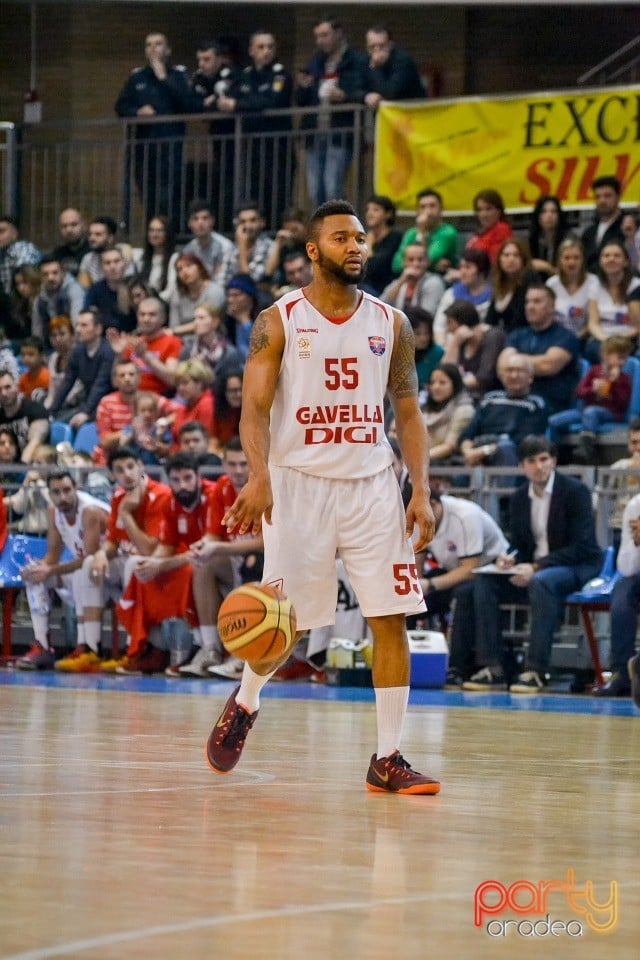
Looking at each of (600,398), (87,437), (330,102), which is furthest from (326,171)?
(600,398)

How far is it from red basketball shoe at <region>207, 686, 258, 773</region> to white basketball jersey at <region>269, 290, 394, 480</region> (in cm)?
98

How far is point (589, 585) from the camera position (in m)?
13.5

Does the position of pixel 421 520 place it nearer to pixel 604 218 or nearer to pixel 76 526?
pixel 76 526

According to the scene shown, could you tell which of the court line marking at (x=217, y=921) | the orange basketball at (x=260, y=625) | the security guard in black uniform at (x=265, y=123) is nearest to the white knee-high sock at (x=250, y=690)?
the orange basketball at (x=260, y=625)

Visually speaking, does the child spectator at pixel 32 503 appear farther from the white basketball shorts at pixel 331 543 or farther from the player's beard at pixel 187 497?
the white basketball shorts at pixel 331 543

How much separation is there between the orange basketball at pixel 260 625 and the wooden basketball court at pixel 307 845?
498 millimetres

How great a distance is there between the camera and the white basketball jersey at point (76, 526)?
51.3 ft

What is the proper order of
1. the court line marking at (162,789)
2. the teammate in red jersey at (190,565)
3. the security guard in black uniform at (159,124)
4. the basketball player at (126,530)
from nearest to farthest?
the court line marking at (162,789)
the teammate in red jersey at (190,565)
the basketball player at (126,530)
the security guard in black uniform at (159,124)

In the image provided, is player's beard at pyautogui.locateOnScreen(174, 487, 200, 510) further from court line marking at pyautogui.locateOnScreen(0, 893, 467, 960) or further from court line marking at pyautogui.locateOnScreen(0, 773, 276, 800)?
court line marking at pyautogui.locateOnScreen(0, 893, 467, 960)

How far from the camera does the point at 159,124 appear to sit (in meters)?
21.2

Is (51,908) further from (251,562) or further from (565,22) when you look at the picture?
(565,22)

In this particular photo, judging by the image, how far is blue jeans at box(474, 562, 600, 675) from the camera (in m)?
13.2

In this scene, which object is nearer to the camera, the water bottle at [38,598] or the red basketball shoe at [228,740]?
the red basketball shoe at [228,740]

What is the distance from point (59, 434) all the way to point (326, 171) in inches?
161
